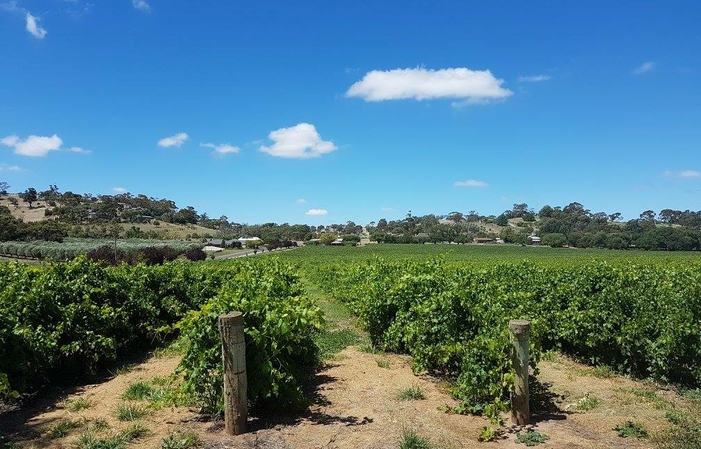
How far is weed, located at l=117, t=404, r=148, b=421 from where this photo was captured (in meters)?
5.62

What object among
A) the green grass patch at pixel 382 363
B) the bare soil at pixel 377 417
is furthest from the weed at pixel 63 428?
the green grass patch at pixel 382 363

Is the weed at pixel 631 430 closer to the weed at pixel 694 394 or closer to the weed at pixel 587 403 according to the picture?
the weed at pixel 587 403

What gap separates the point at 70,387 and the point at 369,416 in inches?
208

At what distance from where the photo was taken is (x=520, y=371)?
5266 millimetres

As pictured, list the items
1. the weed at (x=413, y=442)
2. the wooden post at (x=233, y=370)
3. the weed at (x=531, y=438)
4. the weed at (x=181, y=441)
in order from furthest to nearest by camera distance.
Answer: the wooden post at (x=233, y=370) < the weed at (x=531, y=438) < the weed at (x=181, y=441) < the weed at (x=413, y=442)

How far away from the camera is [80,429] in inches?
211

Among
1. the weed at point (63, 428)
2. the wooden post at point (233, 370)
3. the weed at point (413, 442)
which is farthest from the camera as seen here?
the weed at point (63, 428)

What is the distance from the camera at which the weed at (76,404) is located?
6145mm

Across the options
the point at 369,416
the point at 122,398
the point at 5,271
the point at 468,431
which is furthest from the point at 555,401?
the point at 5,271

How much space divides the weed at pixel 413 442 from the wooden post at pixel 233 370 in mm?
1833

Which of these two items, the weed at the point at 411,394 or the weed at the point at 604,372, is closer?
the weed at the point at 411,394

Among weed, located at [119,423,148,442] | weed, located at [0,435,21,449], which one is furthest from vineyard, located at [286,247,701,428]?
weed, located at [0,435,21,449]

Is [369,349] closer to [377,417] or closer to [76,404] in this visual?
[377,417]

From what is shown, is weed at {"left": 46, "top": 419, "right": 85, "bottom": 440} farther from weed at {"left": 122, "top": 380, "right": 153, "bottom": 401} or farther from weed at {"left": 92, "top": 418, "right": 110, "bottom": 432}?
weed at {"left": 122, "top": 380, "right": 153, "bottom": 401}
